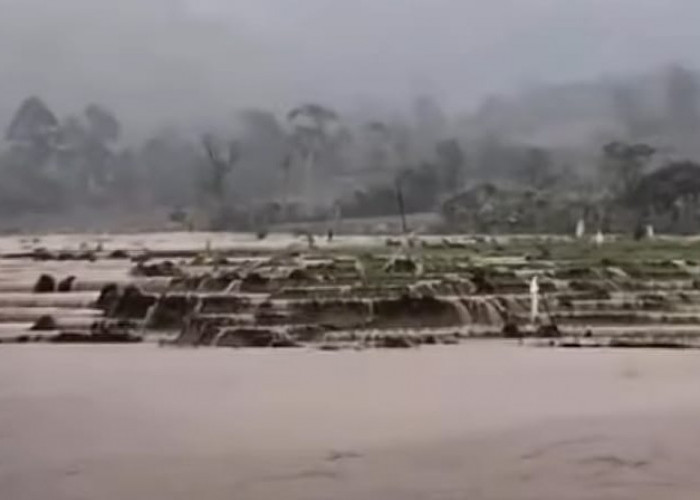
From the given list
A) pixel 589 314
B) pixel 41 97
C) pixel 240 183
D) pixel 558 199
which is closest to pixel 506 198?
pixel 558 199

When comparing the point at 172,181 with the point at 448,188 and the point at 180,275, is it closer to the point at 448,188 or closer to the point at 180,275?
the point at 180,275

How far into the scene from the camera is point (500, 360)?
4695 millimetres

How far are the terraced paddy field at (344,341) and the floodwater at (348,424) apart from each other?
0.03 ft

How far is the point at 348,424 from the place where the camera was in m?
4.22

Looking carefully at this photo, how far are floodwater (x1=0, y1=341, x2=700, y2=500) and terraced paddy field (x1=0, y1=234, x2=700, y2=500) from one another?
1cm

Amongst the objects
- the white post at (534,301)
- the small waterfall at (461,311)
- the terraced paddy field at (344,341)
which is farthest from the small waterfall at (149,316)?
the white post at (534,301)

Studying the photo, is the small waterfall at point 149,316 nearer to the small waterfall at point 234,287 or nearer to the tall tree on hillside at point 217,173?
the small waterfall at point 234,287

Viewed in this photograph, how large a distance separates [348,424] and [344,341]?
0.54m

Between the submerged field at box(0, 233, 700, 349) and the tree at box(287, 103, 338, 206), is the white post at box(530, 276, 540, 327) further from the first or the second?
the tree at box(287, 103, 338, 206)

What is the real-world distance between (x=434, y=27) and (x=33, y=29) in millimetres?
1385

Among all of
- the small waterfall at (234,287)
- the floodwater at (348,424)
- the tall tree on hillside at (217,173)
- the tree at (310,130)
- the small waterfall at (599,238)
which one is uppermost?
the tree at (310,130)

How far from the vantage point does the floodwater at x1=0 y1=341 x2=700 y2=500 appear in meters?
3.77

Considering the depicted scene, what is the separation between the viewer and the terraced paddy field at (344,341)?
4246 millimetres

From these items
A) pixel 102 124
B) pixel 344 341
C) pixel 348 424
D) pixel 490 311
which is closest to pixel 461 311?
pixel 490 311
